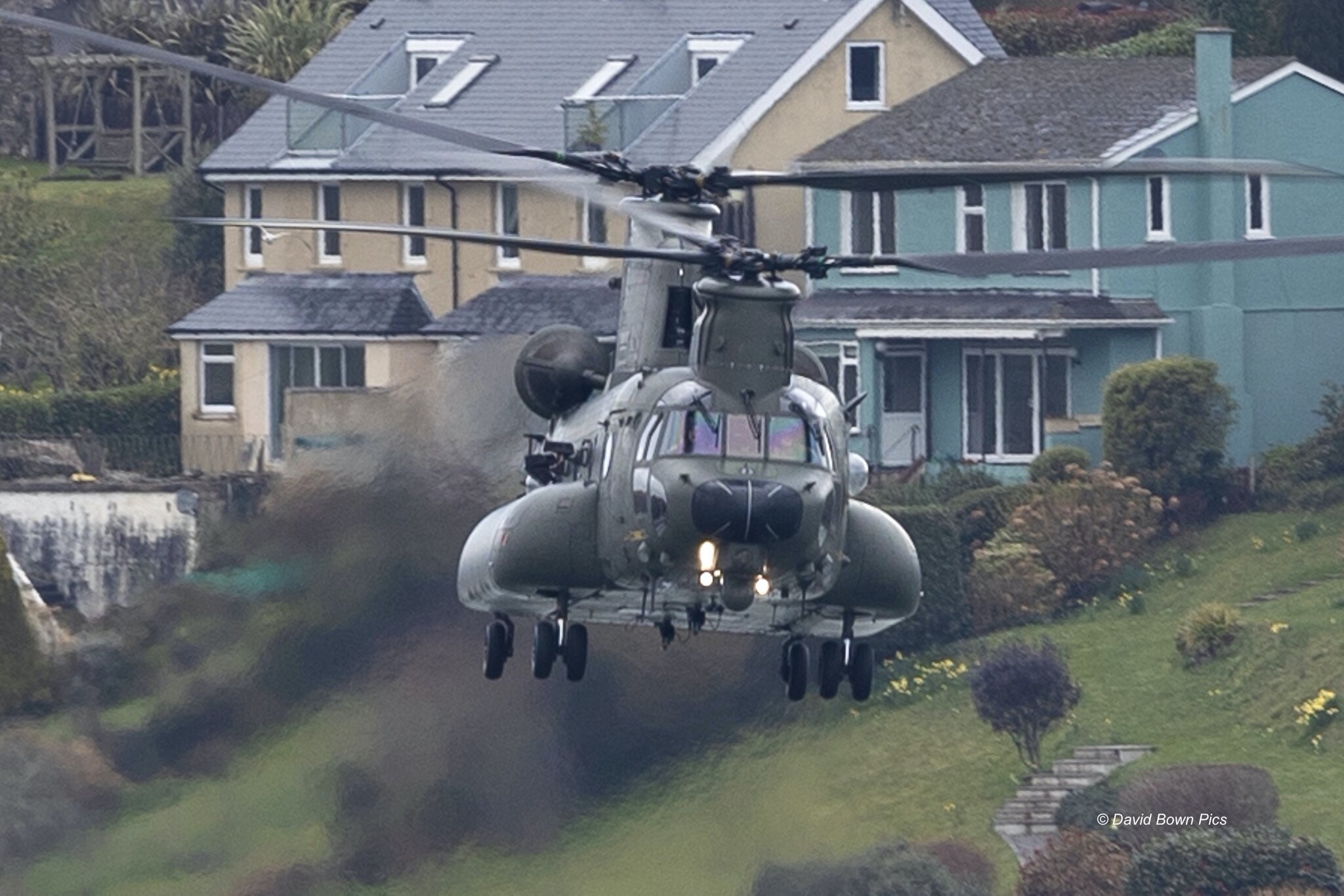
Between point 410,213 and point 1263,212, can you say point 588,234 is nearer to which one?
point 410,213

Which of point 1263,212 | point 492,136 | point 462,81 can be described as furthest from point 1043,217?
point 462,81

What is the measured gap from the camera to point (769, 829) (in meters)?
41.3

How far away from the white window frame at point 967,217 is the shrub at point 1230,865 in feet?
64.5

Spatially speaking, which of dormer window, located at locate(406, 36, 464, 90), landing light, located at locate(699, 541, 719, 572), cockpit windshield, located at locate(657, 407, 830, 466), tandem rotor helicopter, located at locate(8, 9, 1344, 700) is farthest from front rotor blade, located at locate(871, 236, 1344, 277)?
dormer window, located at locate(406, 36, 464, 90)

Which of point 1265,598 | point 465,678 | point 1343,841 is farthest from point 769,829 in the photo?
point 1265,598

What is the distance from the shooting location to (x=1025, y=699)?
45.3 meters

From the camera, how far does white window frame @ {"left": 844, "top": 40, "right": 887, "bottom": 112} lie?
2404 inches

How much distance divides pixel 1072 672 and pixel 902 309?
39.2 ft

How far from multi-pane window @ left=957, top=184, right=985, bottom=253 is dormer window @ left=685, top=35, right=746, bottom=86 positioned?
710 centimetres

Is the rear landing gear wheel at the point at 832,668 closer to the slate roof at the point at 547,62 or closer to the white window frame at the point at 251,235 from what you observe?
the slate roof at the point at 547,62

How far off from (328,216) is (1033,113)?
51.7 feet

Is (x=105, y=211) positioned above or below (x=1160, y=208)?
above

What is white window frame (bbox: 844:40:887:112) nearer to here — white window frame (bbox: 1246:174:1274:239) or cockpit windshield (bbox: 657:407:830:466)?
white window frame (bbox: 1246:174:1274:239)

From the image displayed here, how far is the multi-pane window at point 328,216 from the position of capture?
63.7 metres
